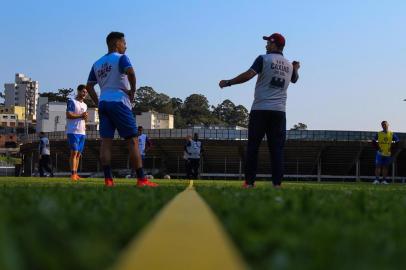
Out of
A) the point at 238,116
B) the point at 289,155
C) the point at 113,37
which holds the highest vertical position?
the point at 238,116

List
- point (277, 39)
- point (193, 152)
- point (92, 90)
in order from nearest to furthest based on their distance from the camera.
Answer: point (277, 39)
point (92, 90)
point (193, 152)

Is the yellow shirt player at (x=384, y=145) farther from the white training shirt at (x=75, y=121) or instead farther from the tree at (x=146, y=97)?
the tree at (x=146, y=97)

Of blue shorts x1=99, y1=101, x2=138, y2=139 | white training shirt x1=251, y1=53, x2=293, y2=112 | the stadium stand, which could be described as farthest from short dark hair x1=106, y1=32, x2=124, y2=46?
the stadium stand

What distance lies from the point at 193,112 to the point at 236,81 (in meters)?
135

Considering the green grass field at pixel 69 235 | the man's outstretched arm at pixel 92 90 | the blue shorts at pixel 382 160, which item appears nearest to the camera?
the green grass field at pixel 69 235

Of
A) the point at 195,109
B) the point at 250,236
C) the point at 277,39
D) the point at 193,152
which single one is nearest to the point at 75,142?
the point at 277,39

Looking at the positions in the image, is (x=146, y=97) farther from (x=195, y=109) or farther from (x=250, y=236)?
(x=250, y=236)

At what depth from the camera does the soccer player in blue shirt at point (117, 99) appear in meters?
8.16

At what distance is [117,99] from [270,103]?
6.88 ft

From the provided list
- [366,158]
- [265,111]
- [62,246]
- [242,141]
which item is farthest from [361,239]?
[366,158]

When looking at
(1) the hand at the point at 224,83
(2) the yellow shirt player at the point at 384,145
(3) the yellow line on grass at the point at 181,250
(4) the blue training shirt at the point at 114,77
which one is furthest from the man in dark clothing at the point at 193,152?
(3) the yellow line on grass at the point at 181,250

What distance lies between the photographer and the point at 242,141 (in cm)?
4878

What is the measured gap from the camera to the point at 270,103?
27.3 feet

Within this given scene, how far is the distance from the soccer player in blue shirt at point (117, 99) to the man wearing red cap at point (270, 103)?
147 centimetres
